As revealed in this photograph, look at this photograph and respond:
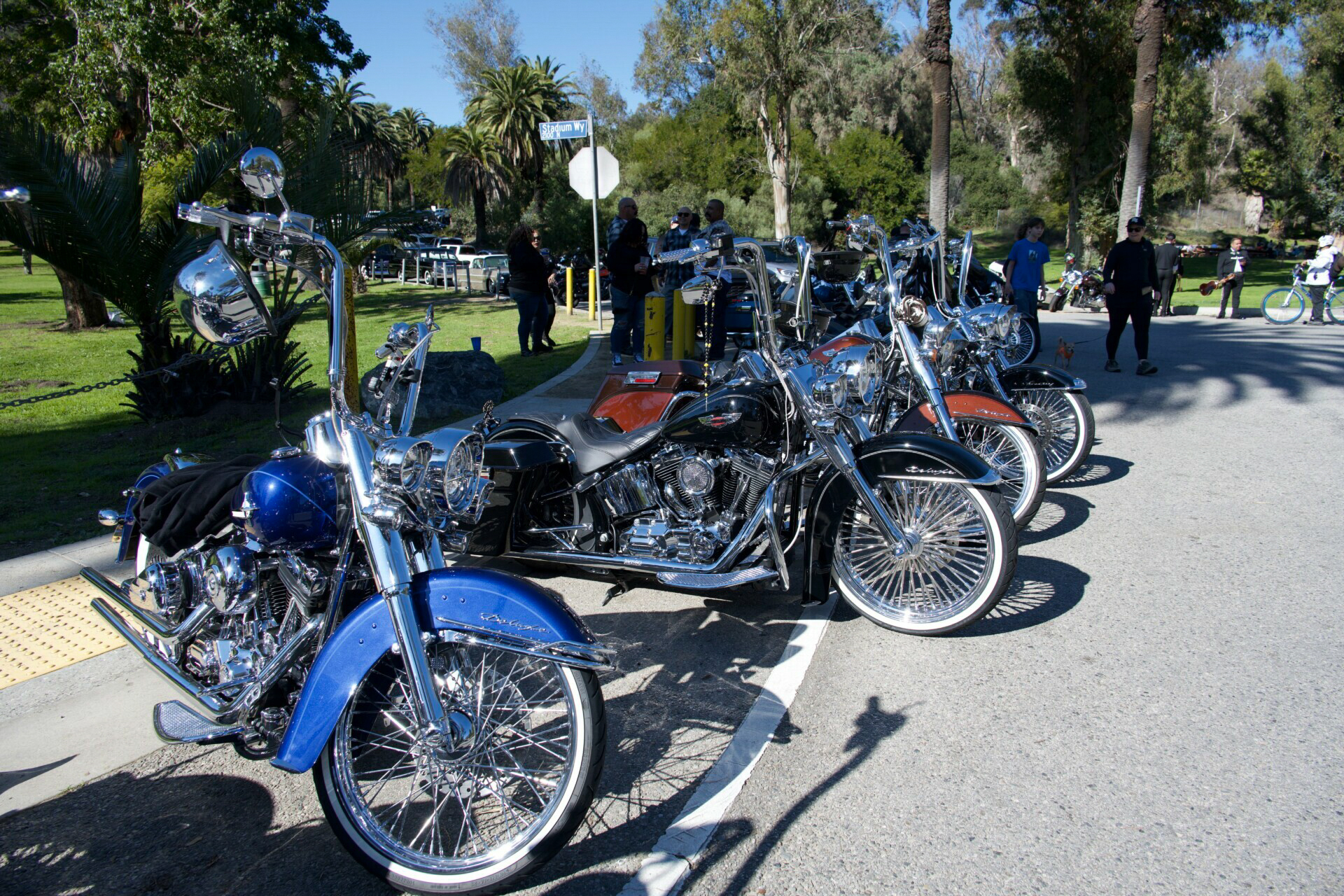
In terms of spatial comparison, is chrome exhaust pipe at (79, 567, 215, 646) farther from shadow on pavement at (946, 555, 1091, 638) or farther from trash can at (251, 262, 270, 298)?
shadow on pavement at (946, 555, 1091, 638)

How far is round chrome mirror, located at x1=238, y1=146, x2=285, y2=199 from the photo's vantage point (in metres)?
2.43

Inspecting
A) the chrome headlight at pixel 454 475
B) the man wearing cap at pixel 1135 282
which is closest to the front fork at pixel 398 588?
the chrome headlight at pixel 454 475

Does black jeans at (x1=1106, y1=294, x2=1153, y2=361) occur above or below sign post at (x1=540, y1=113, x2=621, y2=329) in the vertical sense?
below

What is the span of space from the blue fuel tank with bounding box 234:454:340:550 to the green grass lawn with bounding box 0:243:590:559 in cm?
359

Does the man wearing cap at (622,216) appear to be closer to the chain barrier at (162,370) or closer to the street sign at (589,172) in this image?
the street sign at (589,172)

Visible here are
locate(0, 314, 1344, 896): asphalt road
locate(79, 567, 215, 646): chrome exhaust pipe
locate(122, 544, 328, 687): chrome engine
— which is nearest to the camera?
locate(0, 314, 1344, 896): asphalt road

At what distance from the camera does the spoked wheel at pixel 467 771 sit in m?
2.35

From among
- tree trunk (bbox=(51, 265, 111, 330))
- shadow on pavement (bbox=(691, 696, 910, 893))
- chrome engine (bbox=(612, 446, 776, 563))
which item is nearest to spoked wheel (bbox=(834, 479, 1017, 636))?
chrome engine (bbox=(612, 446, 776, 563))

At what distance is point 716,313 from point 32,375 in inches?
345

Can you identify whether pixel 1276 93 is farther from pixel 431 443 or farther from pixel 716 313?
pixel 431 443

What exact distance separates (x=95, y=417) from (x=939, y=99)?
1477cm

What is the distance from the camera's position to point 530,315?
41.0 ft

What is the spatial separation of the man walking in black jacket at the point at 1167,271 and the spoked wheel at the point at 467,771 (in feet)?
57.1

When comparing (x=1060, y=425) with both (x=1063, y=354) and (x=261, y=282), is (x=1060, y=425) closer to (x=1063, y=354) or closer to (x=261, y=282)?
(x=1063, y=354)
